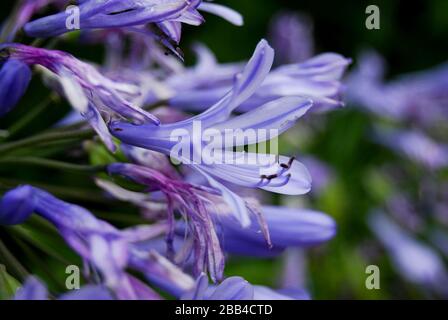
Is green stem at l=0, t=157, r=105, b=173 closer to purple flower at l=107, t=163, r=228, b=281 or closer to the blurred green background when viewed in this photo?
purple flower at l=107, t=163, r=228, b=281

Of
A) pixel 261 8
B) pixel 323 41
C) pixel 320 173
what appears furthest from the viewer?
pixel 323 41

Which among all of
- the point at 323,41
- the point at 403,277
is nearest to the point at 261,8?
the point at 323,41

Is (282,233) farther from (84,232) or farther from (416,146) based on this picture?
(416,146)

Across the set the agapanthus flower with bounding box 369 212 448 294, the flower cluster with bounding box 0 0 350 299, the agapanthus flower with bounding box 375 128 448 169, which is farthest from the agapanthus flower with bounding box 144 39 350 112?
the agapanthus flower with bounding box 375 128 448 169

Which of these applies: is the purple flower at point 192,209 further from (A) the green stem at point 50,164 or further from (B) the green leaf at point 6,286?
(B) the green leaf at point 6,286

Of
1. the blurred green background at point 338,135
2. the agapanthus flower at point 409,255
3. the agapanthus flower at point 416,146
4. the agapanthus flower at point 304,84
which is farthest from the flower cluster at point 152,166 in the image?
the agapanthus flower at point 416,146

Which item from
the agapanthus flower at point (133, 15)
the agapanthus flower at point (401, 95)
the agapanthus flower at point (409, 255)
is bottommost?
the agapanthus flower at point (409, 255)
